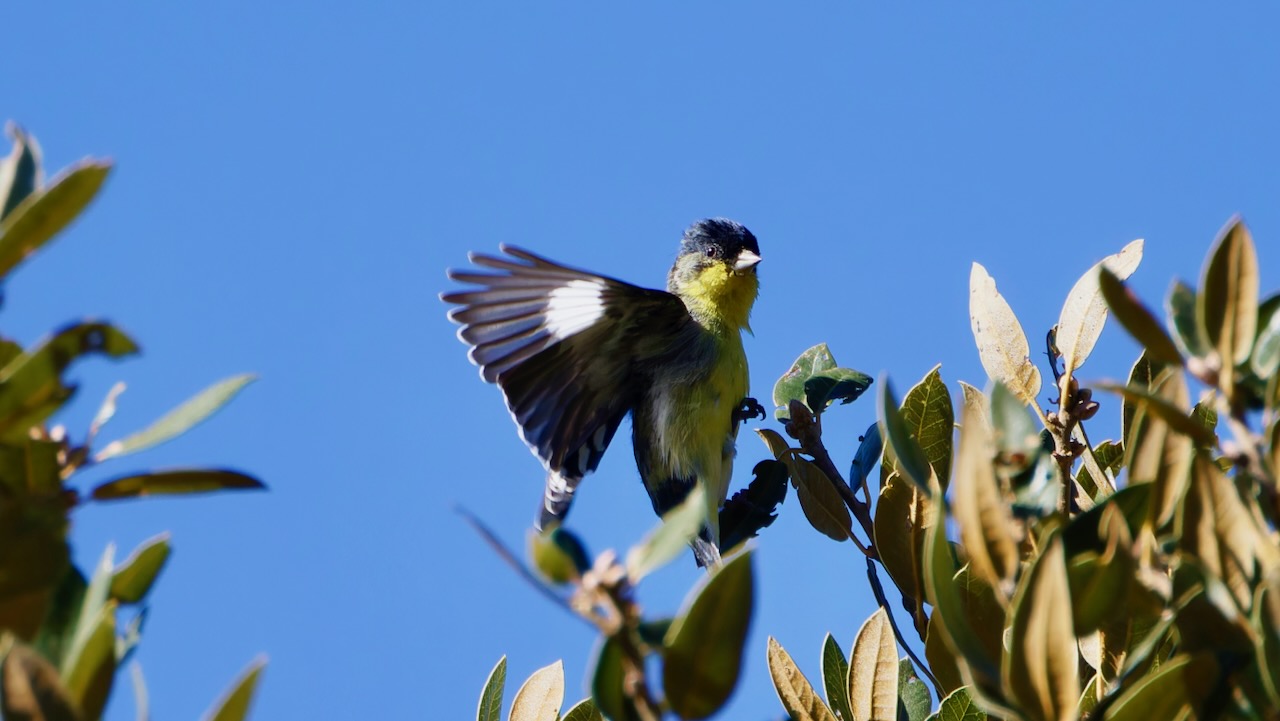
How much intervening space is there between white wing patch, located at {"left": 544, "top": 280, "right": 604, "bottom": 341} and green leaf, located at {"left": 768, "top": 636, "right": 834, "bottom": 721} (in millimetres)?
2482

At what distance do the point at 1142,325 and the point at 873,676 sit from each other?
2.53ft

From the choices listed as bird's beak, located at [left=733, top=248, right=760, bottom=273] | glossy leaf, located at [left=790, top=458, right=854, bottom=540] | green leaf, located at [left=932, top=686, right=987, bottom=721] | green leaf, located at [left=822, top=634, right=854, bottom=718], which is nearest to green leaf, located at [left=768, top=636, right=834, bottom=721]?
green leaf, located at [left=822, top=634, right=854, bottom=718]

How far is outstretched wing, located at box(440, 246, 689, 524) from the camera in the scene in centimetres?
416

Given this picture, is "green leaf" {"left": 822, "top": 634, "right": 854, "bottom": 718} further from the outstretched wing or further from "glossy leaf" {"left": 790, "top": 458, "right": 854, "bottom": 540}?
the outstretched wing

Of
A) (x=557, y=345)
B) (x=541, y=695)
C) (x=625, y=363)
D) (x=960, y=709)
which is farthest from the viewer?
(x=625, y=363)

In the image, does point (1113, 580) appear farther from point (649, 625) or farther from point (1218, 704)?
point (649, 625)

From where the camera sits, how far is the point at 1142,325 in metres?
1.16

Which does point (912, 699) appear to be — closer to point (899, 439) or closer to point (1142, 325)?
point (899, 439)

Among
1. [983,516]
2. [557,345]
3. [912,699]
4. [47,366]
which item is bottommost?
[912,699]

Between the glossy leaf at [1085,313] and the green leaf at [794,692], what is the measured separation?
0.70 metres

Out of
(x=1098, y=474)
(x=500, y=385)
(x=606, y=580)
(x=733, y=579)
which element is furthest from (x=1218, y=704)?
(x=500, y=385)

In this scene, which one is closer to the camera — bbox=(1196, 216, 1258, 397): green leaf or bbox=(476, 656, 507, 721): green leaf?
bbox=(1196, 216, 1258, 397): green leaf

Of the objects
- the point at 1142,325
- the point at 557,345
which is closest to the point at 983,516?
the point at 1142,325

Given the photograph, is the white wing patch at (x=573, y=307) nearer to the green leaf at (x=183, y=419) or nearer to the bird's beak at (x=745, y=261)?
the bird's beak at (x=745, y=261)
